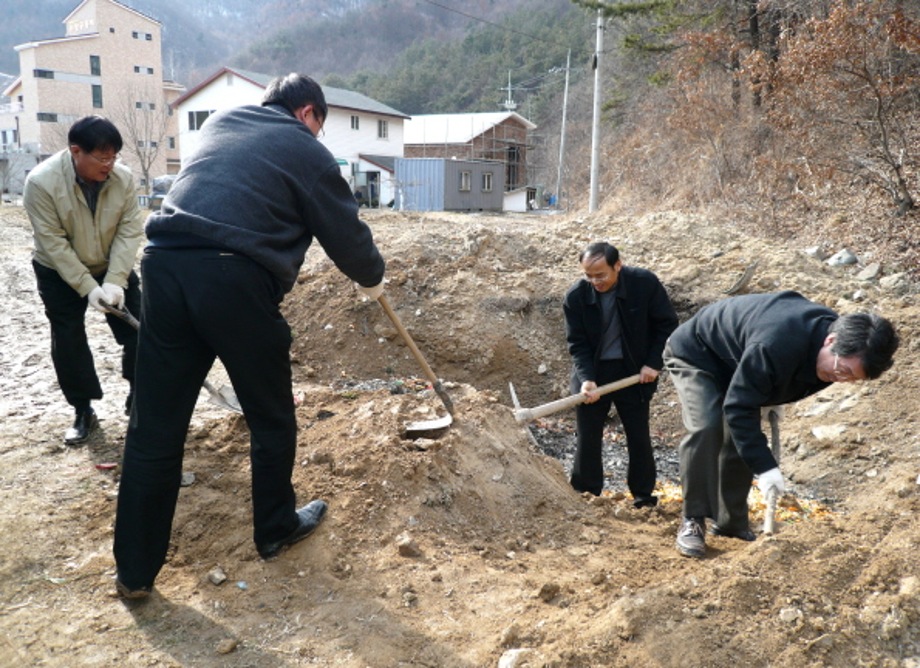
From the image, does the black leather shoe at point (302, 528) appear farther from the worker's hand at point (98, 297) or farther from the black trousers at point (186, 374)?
the worker's hand at point (98, 297)

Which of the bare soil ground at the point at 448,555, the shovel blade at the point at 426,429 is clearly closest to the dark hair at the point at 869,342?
the bare soil ground at the point at 448,555

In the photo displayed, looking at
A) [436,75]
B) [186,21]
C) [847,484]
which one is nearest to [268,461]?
[847,484]

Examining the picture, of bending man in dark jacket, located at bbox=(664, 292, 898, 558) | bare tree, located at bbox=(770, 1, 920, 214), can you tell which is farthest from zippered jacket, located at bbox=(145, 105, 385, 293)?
bare tree, located at bbox=(770, 1, 920, 214)

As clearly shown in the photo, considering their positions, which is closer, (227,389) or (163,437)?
(163,437)

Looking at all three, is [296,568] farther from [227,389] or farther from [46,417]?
[46,417]

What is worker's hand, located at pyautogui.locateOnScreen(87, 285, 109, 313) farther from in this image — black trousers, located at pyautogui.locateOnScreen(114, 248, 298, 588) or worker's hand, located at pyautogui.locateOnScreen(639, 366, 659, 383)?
worker's hand, located at pyautogui.locateOnScreen(639, 366, 659, 383)

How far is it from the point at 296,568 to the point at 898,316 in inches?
235

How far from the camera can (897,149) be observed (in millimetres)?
9633

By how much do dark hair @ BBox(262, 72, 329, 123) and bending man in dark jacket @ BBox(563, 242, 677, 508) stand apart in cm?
194

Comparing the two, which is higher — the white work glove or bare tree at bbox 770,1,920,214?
bare tree at bbox 770,1,920,214

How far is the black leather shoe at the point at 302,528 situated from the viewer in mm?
2990

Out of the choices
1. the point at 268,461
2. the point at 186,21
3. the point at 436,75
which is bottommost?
the point at 268,461

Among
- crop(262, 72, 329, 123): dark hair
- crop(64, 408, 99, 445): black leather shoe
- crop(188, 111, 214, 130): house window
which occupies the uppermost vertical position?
crop(188, 111, 214, 130): house window

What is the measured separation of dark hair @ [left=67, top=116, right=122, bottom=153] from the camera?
3574mm
